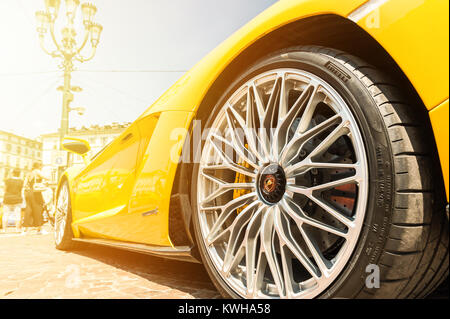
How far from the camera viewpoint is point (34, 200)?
322 inches

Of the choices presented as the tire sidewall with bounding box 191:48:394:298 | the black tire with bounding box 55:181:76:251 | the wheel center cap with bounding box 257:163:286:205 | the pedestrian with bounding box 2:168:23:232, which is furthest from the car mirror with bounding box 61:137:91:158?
the pedestrian with bounding box 2:168:23:232

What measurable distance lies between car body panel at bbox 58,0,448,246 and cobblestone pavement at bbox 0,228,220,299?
0.28 m

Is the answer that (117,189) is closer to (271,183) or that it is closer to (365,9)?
(271,183)

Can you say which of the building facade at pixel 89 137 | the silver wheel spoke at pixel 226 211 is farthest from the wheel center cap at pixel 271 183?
the building facade at pixel 89 137

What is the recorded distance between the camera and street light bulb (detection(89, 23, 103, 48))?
10284mm

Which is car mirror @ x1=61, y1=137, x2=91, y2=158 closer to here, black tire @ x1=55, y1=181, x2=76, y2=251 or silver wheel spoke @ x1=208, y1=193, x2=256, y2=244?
black tire @ x1=55, y1=181, x2=76, y2=251

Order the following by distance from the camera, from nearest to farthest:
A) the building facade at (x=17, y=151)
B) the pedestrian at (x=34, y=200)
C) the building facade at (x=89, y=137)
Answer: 1. the pedestrian at (x=34, y=200)
2. the building facade at (x=89, y=137)
3. the building facade at (x=17, y=151)

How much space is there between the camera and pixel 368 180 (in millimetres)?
1126

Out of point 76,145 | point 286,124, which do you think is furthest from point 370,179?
point 76,145

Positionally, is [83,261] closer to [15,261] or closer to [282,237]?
[15,261]

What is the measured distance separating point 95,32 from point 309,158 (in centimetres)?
1078

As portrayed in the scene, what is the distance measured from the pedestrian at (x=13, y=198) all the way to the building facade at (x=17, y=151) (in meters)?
69.4

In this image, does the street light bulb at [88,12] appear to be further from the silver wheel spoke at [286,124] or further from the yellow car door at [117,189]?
the silver wheel spoke at [286,124]

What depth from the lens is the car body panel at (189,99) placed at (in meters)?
0.98
